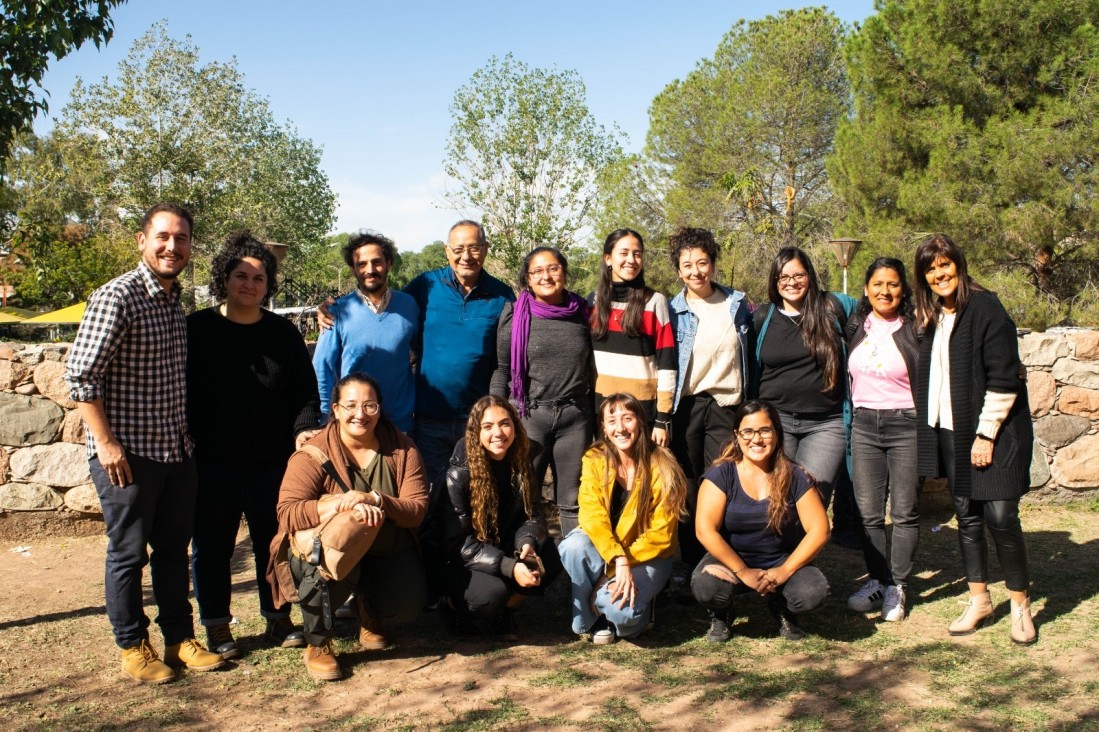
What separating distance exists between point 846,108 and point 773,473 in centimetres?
2253

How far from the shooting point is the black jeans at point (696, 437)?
4.12 meters

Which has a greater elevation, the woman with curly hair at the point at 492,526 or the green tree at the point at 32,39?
the green tree at the point at 32,39

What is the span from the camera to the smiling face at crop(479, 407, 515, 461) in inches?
144

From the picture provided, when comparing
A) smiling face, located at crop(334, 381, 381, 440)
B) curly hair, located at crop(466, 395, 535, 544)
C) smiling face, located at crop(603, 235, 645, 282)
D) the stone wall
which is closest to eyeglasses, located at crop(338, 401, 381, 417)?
smiling face, located at crop(334, 381, 381, 440)

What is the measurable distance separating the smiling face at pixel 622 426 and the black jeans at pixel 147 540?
5.42ft

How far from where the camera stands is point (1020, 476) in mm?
3574

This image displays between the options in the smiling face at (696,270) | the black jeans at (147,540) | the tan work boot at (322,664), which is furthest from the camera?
the smiling face at (696,270)

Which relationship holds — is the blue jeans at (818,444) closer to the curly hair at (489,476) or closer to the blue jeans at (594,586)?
the blue jeans at (594,586)

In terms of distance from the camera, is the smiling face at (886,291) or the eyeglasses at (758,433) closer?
the eyeglasses at (758,433)

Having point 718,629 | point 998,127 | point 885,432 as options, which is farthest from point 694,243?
point 998,127

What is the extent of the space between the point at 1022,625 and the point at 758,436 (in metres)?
1.29

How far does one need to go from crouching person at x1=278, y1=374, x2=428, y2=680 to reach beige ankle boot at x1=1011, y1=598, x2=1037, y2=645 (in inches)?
93.3

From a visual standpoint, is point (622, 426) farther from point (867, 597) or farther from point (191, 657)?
point (191, 657)

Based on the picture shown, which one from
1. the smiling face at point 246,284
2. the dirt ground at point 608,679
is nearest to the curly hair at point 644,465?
the dirt ground at point 608,679
